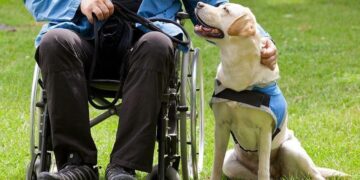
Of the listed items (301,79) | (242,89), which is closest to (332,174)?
(242,89)

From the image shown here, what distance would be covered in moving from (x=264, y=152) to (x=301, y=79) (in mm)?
4743

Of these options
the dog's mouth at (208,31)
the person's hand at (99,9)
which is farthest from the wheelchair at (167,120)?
the person's hand at (99,9)

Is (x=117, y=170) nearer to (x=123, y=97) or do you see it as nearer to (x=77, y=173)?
(x=77, y=173)

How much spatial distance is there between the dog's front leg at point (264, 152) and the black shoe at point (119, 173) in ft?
2.39

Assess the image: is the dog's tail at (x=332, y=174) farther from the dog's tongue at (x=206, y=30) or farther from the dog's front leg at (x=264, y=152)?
the dog's tongue at (x=206, y=30)

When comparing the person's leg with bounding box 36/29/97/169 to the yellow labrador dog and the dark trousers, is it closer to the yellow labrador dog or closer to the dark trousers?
the dark trousers

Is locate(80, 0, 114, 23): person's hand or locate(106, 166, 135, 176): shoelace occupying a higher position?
locate(80, 0, 114, 23): person's hand

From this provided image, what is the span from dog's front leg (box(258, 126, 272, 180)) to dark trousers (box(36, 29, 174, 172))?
59 cm

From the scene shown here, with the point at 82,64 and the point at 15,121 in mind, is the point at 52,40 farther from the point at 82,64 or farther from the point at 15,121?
the point at 15,121

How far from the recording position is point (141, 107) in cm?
361

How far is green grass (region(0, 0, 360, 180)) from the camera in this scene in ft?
17.0

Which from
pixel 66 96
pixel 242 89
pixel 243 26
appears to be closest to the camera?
pixel 66 96

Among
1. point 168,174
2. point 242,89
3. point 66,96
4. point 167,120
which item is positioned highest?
point 66,96

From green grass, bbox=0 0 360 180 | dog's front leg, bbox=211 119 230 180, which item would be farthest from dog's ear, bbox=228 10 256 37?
green grass, bbox=0 0 360 180
